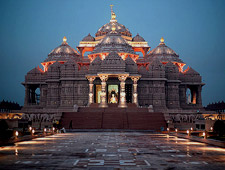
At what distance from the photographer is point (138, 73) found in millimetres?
64438

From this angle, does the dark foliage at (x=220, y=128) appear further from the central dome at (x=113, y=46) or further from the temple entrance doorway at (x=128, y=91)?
the central dome at (x=113, y=46)

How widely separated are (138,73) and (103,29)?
21.5 metres

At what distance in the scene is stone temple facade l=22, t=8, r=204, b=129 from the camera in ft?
191

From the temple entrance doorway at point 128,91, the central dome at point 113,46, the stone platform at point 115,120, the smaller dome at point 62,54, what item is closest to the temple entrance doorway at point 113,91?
the temple entrance doorway at point 128,91

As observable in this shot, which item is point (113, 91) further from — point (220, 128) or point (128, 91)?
point (220, 128)

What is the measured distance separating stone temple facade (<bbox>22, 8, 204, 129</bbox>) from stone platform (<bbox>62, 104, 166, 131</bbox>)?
687 centimetres

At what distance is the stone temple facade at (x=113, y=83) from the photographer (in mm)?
58344

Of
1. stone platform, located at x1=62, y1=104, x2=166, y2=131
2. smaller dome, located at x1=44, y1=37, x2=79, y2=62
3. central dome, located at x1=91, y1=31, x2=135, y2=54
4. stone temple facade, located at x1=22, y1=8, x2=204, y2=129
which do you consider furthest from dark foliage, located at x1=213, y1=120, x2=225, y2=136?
smaller dome, located at x1=44, y1=37, x2=79, y2=62

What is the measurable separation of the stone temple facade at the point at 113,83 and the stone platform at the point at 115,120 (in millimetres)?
6866

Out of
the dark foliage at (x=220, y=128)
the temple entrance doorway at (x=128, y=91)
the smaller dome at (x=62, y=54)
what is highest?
the smaller dome at (x=62, y=54)

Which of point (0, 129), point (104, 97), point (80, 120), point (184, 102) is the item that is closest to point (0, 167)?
point (0, 129)

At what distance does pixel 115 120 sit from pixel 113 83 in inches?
671

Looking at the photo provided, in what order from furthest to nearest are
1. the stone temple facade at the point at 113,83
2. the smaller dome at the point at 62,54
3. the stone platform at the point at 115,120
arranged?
1. the smaller dome at the point at 62,54
2. the stone temple facade at the point at 113,83
3. the stone platform at the point at 115,120

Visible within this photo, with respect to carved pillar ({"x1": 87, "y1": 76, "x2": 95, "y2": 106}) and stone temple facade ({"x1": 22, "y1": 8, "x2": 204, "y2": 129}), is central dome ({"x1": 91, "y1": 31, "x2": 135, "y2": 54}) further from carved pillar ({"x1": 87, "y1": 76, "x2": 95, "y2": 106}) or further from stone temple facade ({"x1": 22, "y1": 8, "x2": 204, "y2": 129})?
carved pillar ({"x1": 87, "y1": 76, "x2": 95, "y2": 106})
